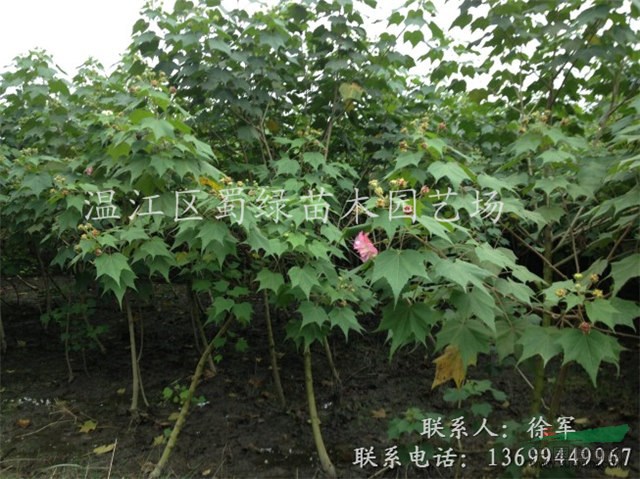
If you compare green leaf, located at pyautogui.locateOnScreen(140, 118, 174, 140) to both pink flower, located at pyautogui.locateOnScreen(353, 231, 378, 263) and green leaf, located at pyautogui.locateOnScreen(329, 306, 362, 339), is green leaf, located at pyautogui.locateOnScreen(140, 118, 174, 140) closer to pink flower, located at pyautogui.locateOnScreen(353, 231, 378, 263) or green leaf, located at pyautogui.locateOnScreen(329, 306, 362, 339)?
pink flower, located at pyautogui.locateOnScreen(353, 231, 378, 263)

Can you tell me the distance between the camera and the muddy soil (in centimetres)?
268

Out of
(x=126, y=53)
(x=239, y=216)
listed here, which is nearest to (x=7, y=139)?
(x=126, y=53)

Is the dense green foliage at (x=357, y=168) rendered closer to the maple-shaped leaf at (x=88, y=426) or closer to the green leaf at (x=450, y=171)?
the green leaf at (x=450, y=171)

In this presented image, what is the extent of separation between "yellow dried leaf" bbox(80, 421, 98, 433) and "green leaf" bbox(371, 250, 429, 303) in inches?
96.8

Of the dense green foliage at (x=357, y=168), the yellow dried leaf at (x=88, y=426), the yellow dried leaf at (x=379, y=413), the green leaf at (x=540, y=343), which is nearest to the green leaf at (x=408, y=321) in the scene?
the dense green foliage at (x=357, y=168)

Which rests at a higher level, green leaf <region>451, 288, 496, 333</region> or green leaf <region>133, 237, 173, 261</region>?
green leaf <region>133, 237, 173, 261</region>

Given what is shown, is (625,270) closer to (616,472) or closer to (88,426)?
(616,472)

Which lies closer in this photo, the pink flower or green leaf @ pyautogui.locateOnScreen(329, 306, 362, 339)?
the pink flower

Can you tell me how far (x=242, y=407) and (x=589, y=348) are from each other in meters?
2.30

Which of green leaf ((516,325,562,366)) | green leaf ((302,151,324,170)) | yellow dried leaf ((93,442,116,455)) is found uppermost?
green leaf ((302,151,324,170))

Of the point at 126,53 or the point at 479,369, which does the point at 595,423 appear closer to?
the point at 479,369

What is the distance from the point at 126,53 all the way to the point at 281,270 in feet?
7.70

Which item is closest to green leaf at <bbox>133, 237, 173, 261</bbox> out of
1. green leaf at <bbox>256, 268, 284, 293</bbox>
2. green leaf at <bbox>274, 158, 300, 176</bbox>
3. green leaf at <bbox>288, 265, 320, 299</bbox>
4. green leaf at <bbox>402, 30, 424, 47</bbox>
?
green leaf at <bbox>256, 268, 284, 293</bbox>

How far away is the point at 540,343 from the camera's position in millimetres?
1678
